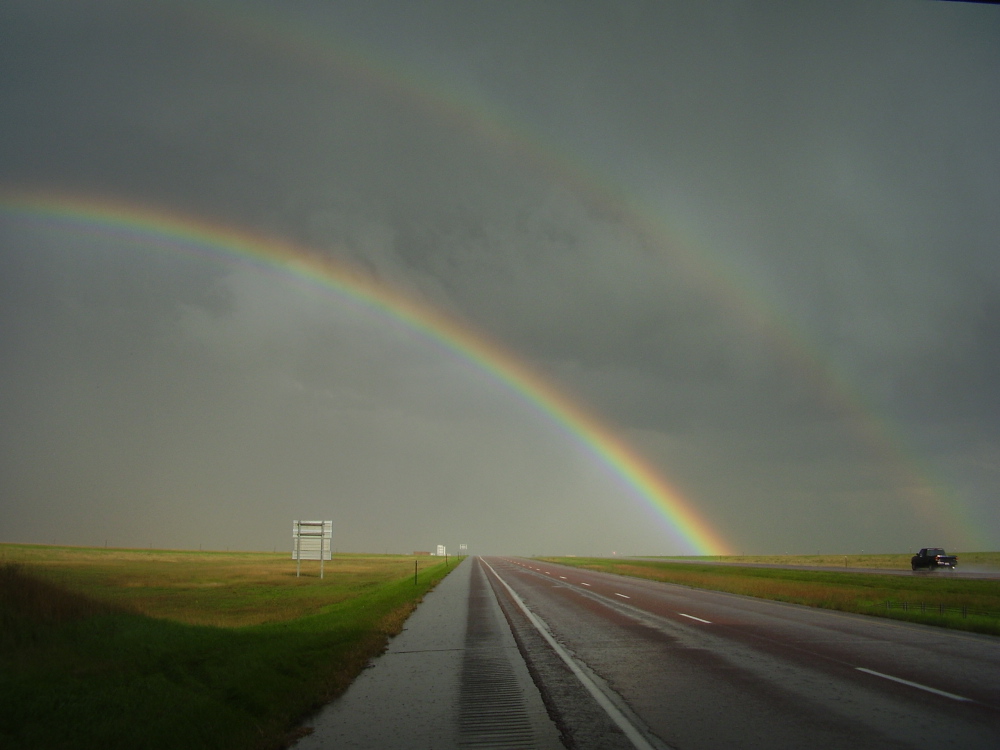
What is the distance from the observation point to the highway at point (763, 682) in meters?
7.86

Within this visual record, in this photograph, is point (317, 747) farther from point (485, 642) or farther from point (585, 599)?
point (585, 599)

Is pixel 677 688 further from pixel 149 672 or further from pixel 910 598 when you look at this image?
pixel 910 598

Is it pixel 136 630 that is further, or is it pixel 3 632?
pixel 136 630

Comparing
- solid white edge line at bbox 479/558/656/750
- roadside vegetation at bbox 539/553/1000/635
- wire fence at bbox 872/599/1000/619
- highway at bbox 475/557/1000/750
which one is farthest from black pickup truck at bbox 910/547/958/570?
solid white edge line at bbox 479/558/656/750

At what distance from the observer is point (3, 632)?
11.9 meters

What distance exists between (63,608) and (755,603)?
25.8m

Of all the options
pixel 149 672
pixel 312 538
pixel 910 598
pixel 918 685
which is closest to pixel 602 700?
pixel 918 685

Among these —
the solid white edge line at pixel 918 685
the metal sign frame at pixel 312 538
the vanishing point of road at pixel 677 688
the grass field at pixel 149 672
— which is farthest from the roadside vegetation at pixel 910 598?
the metal sign frame at pixel 312 538

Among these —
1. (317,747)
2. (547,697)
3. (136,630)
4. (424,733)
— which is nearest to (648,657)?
(547,697)

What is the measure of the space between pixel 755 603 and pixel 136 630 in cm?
2440

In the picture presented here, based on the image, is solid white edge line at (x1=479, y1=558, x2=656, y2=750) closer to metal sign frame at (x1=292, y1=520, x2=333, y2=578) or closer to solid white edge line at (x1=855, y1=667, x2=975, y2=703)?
solid white edge line at (x1=855, y1=667, x2=975, y2=703)

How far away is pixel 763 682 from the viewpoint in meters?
11.1

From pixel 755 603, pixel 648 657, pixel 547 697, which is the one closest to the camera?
pixel 547 697

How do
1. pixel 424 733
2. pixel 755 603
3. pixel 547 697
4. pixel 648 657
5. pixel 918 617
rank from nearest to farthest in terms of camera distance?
pixel 424 733, pixel 547 697, pixel 648 657, pixel 918 617, pixel 755 603
